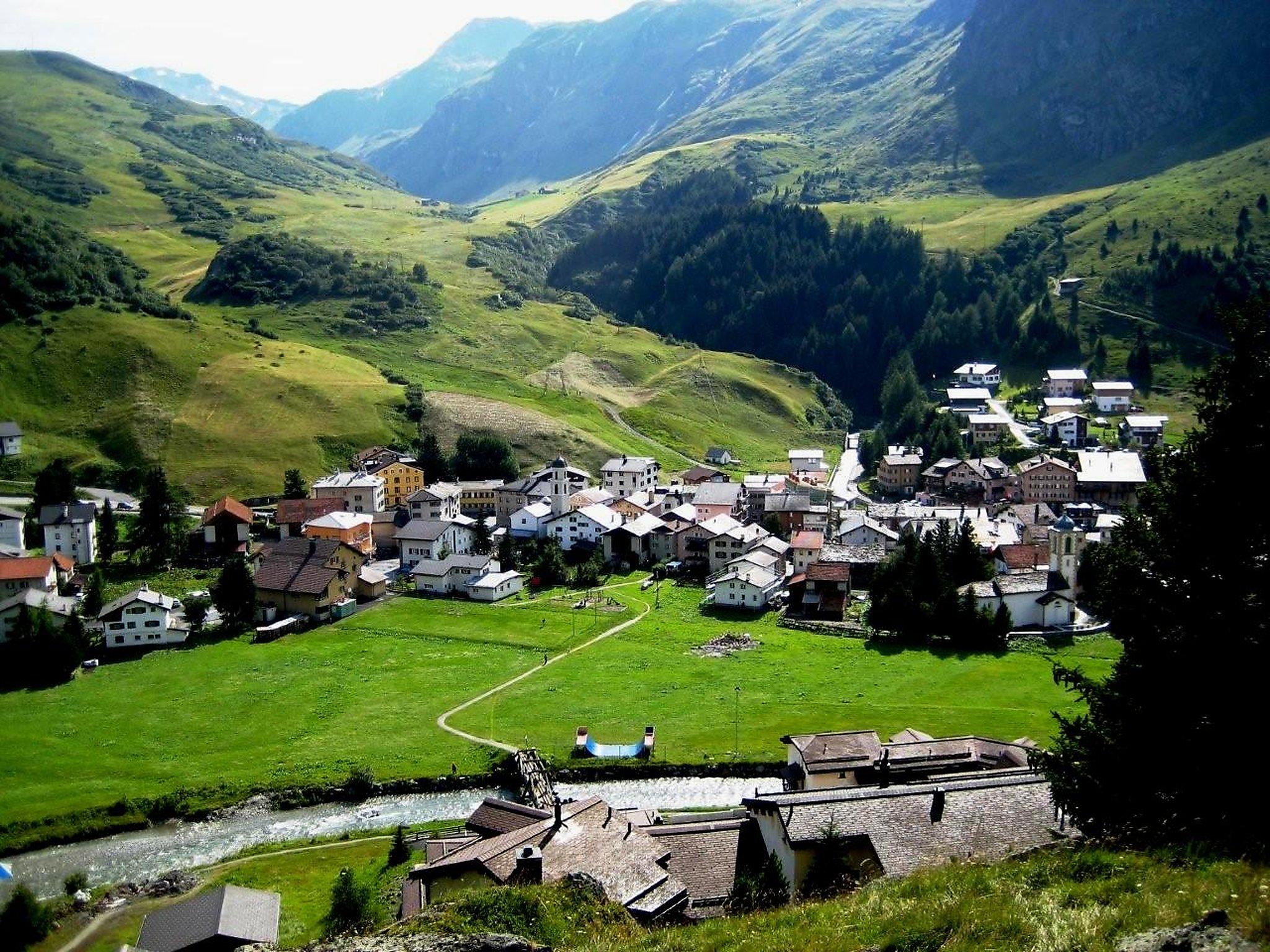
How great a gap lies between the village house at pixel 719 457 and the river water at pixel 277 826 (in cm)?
8129

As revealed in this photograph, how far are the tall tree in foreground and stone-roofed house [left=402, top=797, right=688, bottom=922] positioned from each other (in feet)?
37.4

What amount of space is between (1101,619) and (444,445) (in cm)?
7244

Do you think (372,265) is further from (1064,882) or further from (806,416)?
(1064,882)

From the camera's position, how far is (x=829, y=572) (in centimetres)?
7281

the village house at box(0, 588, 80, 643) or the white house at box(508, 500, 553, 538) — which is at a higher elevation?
the white house at box(508, 500, 553, 538)

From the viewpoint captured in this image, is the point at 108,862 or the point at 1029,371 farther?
the point at 1029,371

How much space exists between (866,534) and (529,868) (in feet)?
214

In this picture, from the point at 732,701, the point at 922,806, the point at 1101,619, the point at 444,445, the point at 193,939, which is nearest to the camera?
the point at 922,806

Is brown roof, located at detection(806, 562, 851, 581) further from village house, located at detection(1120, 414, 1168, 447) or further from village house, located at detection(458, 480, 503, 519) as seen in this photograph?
village house, located at detection(1120, 414, 1168, 447)

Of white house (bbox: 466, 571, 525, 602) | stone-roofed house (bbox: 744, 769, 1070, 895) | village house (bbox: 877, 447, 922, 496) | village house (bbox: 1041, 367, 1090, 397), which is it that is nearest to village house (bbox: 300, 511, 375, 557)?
white house (bbox: 466, 571, 525, 602)

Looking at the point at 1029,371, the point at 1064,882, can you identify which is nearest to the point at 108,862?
the point at 1064,882

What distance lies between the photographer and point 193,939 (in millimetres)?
29391

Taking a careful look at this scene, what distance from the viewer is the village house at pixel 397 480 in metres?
102

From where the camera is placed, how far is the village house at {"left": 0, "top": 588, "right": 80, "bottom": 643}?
62.5 m
